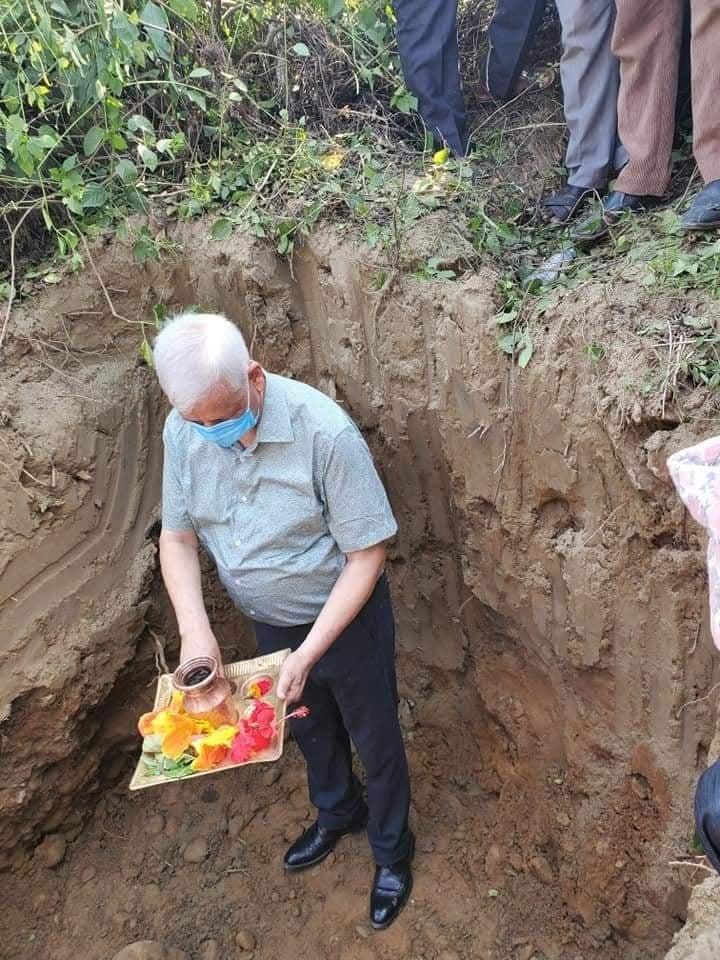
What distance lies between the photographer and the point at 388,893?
2.81 m

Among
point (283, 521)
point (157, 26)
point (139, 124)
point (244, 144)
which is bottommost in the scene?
point (283, 521)

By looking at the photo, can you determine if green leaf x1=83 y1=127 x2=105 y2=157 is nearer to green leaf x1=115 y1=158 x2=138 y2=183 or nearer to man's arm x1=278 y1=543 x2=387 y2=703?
green leaf x1=115 y1=158 x2=138 y2=183

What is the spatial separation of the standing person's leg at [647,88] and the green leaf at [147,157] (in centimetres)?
169

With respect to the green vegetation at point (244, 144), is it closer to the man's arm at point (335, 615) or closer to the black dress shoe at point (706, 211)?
the black dress shoe at point (706, 211)

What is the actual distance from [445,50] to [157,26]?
1069 mm

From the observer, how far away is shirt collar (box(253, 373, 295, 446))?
2020 mm

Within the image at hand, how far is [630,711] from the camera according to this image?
238 cm

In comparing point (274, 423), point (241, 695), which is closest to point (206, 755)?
point (241, 695)

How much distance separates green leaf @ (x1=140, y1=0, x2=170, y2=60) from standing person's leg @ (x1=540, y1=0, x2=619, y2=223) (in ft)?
4.72

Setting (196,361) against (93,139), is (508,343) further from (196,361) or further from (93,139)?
(93,139)

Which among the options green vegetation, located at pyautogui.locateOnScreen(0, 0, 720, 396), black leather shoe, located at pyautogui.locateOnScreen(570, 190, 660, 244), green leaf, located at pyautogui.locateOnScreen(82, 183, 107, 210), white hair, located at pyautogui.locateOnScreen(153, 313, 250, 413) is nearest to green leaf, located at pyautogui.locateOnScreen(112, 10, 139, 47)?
green vegetation, located at pyautogui.locateOnScreen(0, 0, 720, 396)

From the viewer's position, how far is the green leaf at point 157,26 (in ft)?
9.07

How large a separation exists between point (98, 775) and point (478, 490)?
201 centimetres

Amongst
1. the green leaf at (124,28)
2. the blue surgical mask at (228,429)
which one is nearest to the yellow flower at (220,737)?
the blue surgical mask at (228,429)
